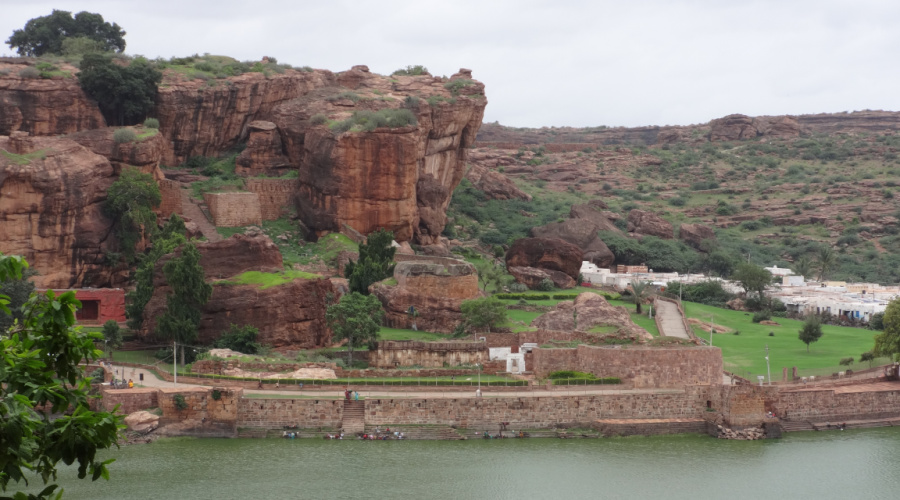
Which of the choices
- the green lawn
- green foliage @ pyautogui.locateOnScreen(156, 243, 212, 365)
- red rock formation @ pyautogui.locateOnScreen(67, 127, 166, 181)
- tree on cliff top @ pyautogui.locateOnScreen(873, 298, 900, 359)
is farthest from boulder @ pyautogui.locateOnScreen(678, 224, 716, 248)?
green foliage @ pyautogui.locateOnScreen(156, 243, 212, 365)

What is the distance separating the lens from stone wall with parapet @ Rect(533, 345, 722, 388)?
144 ft

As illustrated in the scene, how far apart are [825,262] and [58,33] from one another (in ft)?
192

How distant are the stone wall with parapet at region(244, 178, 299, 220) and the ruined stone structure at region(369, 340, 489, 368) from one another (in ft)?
76.5

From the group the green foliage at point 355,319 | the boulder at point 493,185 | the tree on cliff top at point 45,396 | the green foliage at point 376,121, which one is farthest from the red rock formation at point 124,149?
the tree on cliff top at point 45,396

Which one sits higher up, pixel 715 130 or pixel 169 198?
pixel 715 130

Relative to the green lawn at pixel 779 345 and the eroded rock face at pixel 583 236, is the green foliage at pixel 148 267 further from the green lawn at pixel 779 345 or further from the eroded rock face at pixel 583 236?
the eroded rock face at pixel 583 236

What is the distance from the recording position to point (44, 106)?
65.1m

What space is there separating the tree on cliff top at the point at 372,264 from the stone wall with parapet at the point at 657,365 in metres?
13.4

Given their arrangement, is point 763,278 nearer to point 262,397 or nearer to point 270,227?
point 270,227

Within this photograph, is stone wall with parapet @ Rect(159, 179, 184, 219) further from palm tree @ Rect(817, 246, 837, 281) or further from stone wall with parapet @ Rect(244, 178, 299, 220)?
palm tree @ Rect(817, 246, 837, 281)

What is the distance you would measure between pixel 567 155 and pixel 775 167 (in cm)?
2372

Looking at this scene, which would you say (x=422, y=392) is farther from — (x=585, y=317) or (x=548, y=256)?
(x=548, y=256)

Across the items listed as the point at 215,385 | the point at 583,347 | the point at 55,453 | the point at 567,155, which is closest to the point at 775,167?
the point at 567,155

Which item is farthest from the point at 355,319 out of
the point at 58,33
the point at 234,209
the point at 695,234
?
the point at 695,234
